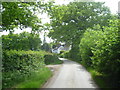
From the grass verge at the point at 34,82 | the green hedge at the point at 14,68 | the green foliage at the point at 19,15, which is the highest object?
the green foliage at the point at 19,15

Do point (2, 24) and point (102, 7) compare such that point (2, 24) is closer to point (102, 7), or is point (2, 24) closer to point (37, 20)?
point (37, 20)

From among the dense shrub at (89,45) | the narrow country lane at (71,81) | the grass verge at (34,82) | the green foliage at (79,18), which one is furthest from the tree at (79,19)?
the grass verge at (34,82)

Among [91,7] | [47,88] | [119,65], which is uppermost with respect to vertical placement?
[91,7]

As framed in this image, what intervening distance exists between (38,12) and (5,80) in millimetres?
5771

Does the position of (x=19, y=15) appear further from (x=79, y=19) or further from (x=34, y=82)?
(x=79, y=19)

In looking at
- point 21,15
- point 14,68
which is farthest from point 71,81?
point 21,15

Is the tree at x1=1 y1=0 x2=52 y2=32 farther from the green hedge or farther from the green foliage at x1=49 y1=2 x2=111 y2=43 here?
the green foliage at x1=49 y1=2 x2=111 y2=43

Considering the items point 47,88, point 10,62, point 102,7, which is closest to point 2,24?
point 10,62

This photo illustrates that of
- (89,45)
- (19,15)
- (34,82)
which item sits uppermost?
(19,15)

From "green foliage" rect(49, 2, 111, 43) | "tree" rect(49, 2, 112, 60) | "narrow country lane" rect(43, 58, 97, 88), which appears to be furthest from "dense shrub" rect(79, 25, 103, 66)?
"green foliage" rect(49, 2, 111, 43)

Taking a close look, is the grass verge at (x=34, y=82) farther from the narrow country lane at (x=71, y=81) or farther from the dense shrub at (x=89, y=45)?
the dense shrub at (x=89, y=45)

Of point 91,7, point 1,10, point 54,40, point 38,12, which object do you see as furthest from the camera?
point 54,40

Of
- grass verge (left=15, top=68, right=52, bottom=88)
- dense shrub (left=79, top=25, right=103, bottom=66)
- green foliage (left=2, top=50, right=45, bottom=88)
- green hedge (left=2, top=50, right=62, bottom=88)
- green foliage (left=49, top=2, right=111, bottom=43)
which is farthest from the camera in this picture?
green foliage (left=49, top=2, right=111, bottom=43)

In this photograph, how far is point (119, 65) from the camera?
27.0ft
